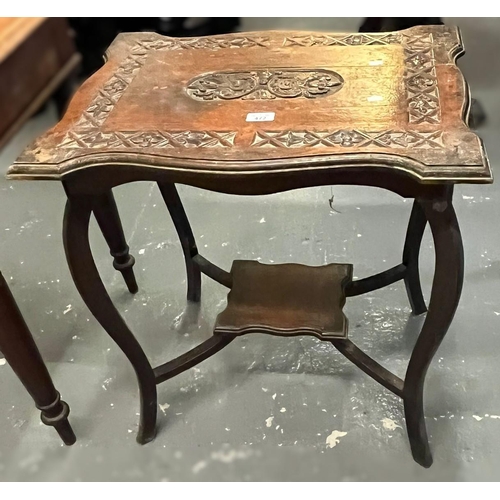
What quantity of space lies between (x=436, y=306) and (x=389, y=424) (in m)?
0.37

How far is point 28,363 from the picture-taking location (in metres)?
0.95

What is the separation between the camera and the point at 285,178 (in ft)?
2.27

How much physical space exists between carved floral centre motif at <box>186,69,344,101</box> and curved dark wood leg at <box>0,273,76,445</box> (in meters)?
0.42

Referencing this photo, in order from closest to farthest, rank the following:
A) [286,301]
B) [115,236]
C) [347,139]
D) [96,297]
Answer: [347,139] < [96,297] < [286,301] < [115,236]

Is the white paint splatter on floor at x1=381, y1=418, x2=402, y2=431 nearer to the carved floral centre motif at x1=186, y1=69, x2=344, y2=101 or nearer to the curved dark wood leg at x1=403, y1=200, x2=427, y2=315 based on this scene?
the curved dark wood leg at x1=403, y1=200, x2=427, y2=315

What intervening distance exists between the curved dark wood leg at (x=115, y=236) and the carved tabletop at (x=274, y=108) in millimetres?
324

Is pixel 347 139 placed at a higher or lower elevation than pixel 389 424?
higher

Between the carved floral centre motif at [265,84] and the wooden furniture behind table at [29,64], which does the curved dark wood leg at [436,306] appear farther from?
the wooden furniture behind table at [29,64]

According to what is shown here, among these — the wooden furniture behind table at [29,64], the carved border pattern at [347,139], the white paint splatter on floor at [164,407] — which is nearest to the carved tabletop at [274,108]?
the carved border pattern at [347,139]

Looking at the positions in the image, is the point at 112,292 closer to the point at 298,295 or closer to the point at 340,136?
the point at 298,295

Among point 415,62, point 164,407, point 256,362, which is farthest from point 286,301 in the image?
point 415,62

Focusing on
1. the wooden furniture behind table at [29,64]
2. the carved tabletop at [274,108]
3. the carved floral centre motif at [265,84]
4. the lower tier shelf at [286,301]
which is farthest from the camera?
the lower tier shelf at [286,301]

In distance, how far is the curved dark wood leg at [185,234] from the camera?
1123 millimetres

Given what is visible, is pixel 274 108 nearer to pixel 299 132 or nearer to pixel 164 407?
pixel 299 132
